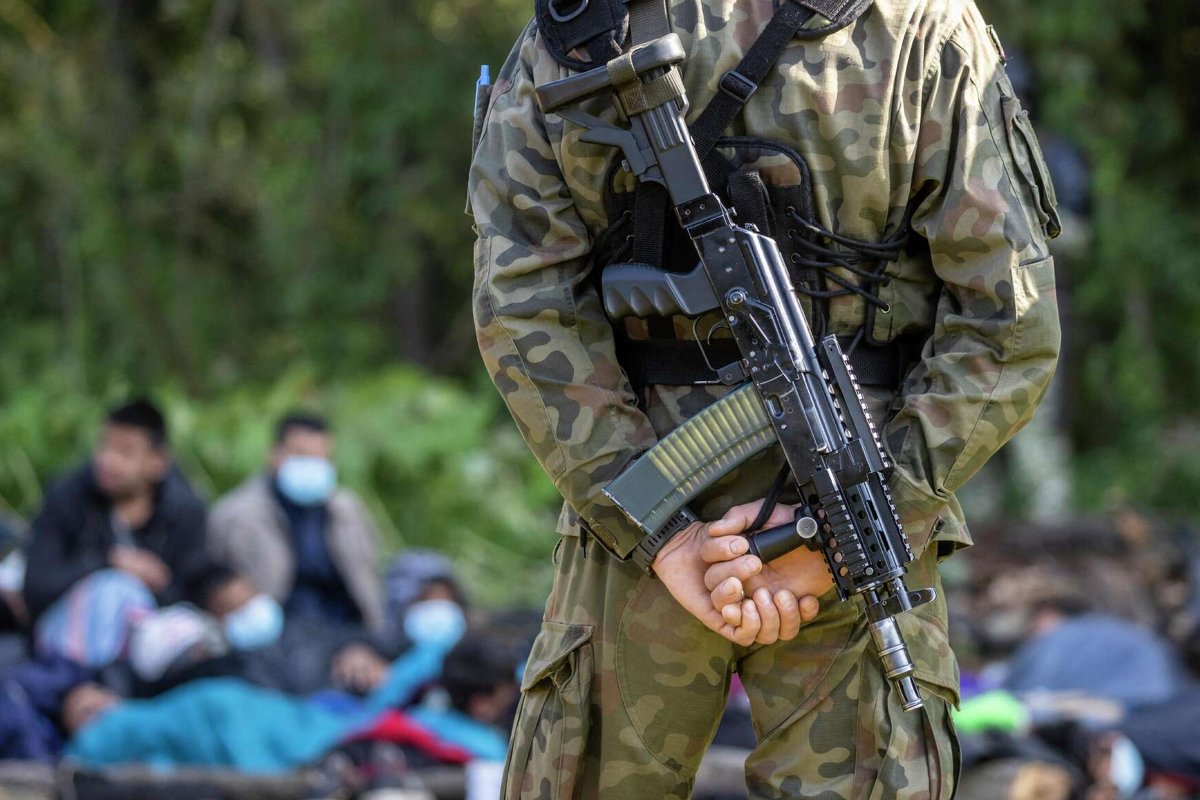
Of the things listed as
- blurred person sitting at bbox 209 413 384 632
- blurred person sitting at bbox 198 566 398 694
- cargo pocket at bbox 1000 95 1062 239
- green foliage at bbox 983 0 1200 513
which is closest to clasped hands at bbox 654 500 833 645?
cargo pocket at bbox 1000 95 1062 239

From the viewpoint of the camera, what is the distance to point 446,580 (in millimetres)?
5750

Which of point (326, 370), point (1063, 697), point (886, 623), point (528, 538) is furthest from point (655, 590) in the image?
point (326, 370)

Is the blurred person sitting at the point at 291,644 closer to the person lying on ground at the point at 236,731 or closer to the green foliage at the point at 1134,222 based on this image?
the person lying on ground at the point at 236,731

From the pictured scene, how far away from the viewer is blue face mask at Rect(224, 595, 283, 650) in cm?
510

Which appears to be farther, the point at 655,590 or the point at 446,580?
the point at 446,580

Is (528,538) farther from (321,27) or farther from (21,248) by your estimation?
(21,248)

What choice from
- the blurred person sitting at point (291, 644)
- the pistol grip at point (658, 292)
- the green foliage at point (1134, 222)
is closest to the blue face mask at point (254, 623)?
the blurred person sitting at point (291, 644)

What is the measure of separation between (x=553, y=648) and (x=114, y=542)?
380 cm

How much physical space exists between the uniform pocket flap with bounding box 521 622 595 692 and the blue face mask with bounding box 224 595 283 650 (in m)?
3.37

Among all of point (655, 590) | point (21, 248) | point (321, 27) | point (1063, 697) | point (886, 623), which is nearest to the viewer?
point (886, 623)

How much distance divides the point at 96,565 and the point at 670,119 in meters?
3.83

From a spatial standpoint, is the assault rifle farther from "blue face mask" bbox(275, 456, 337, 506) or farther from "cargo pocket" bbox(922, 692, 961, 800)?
"blue face mask" bbox(275, 456, 337, 506)

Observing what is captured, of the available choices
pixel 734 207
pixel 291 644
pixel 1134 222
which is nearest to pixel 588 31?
pixel 734 207

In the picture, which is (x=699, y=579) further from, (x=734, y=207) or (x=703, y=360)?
(x=734, y=207)
